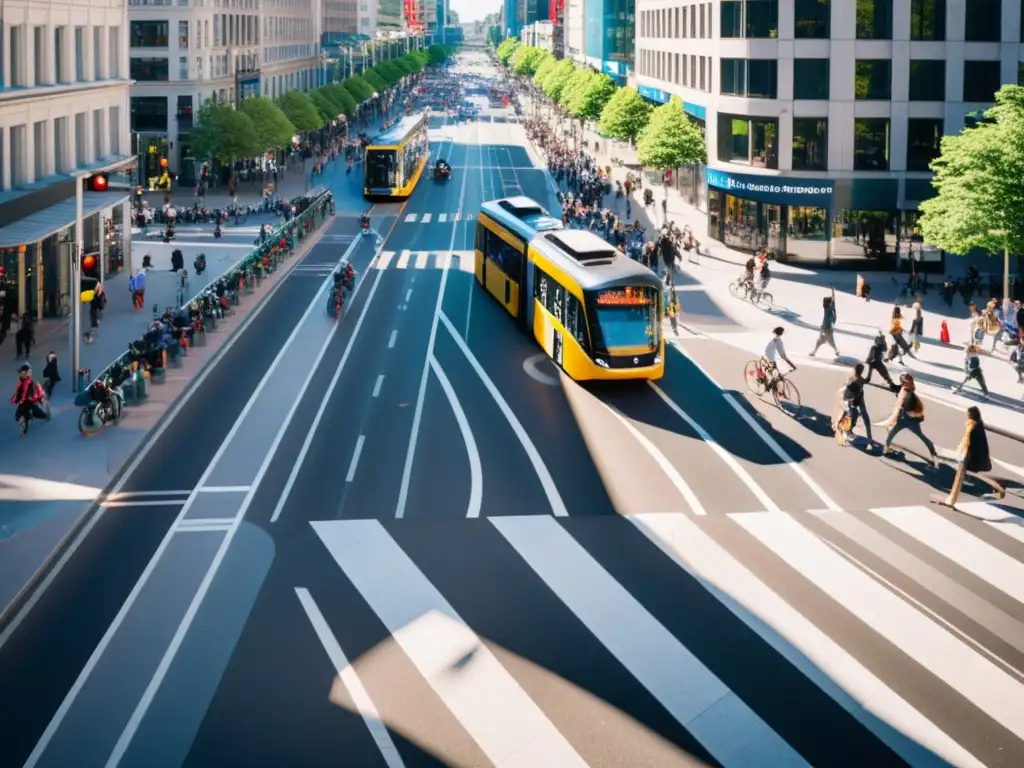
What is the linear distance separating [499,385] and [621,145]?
9014 centimetres

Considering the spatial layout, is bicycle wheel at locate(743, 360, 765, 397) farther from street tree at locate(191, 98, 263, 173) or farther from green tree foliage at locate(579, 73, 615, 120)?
green tree foliage at locate(579, 73, 615, 120)

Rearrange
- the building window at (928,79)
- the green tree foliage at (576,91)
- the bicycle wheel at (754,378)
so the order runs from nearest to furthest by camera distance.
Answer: the bicycle wheel at (754,378) → the building window at (928,79) → the green tree foliage at (576,91)

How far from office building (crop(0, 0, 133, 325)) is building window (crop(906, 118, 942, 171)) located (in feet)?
111

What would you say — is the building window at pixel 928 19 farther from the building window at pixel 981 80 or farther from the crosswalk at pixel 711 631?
the crosswalk at pixel 711 631

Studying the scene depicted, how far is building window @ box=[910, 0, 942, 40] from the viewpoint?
50.3 m

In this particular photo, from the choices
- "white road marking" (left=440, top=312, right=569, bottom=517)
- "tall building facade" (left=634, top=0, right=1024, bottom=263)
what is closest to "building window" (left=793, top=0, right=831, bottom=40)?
"tall building facade" (left=634, top=0, right=1024, bottom=263)

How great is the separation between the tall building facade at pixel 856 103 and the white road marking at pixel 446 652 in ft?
121

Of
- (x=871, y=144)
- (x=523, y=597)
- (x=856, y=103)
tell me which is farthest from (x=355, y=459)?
(x=856, y=103)

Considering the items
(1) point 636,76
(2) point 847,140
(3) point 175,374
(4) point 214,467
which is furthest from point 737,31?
(1) point 636,76

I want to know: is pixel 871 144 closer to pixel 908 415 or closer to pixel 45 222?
pixel 908 415

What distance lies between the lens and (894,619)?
17.4m

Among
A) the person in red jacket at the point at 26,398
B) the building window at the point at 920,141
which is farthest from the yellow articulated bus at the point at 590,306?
the building window at the point at 920,141

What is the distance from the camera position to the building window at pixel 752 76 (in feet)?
174

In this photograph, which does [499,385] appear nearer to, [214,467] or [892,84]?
[214,467]
